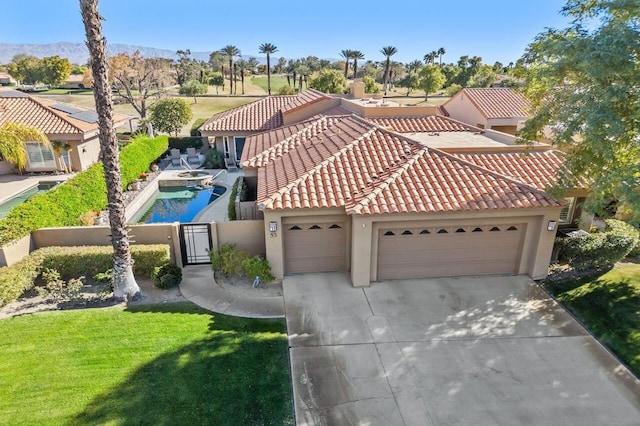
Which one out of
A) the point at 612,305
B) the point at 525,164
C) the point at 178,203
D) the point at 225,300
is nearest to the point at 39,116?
the point at 178,203

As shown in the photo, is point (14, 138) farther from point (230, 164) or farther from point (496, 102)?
point (496, 102)

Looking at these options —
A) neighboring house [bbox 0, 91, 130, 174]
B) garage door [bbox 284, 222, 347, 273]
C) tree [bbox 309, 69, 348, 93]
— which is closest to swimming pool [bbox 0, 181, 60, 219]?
neighboring house [bbox 0, 91, 130, 174]

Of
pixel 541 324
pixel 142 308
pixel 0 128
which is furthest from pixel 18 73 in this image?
pixel 541 324

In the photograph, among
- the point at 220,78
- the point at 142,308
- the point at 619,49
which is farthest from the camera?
the point at 220,78

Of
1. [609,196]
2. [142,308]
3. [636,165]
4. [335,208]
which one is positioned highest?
[636,165]

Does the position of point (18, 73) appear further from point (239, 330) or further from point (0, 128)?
point (239, 330)

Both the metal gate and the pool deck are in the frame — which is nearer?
the metal gate

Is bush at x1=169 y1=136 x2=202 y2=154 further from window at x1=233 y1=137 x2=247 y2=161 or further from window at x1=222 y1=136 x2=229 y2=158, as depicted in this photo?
window at x1=233 y1=137 x2=247 y2=161
